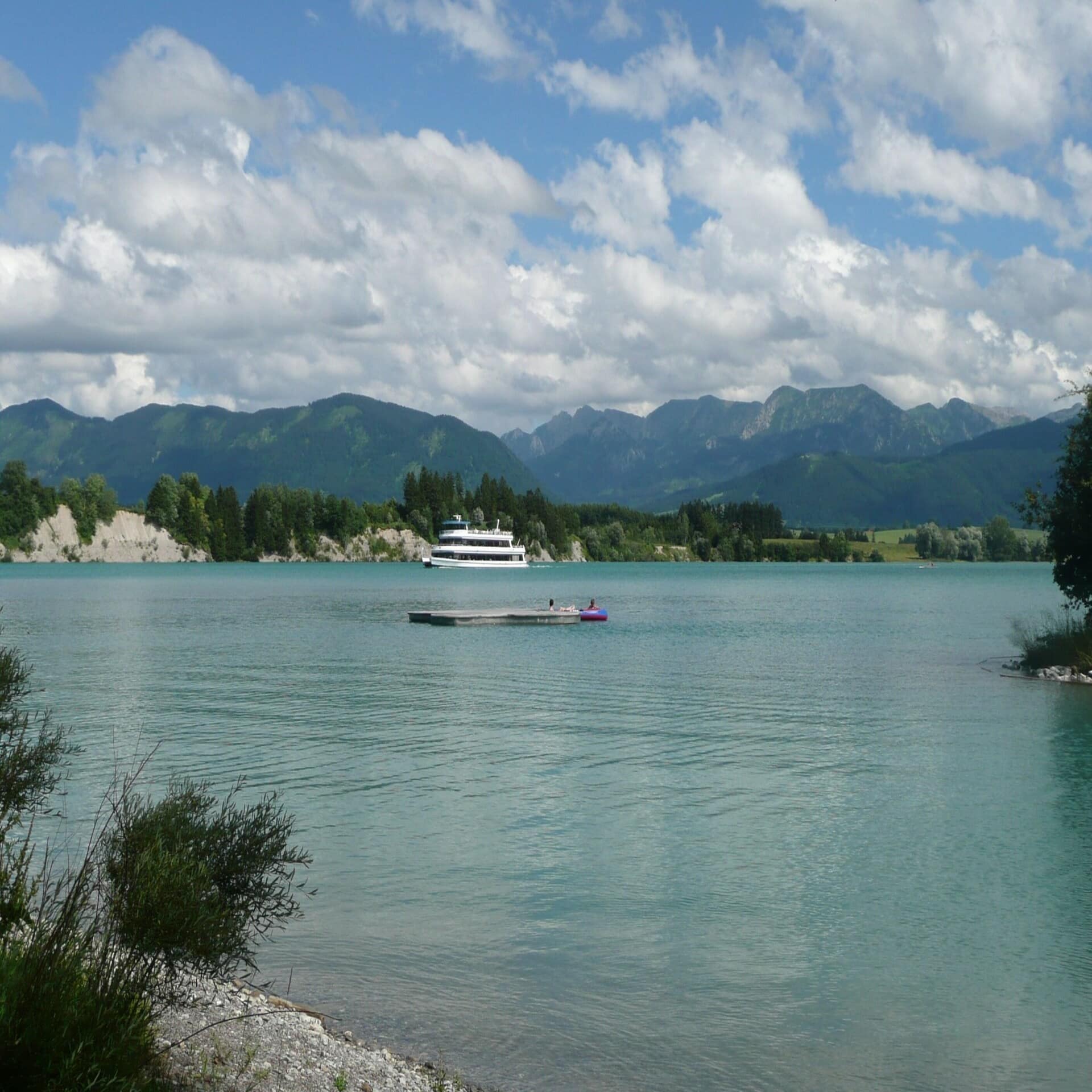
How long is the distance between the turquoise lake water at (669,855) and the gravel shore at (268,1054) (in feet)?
3.50

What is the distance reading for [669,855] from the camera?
75.1ft

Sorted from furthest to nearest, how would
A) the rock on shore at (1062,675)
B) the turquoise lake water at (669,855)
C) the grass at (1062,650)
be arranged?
the grass at (1062,650)
the rock on shore at (1062,675)
the turquoise lake water at (669,855)

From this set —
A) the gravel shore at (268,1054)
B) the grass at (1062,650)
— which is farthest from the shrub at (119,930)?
the grass at (1062,650)

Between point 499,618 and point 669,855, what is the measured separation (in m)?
73.9

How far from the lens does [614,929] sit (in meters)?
18.2

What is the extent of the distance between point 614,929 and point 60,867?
1028 centimetres

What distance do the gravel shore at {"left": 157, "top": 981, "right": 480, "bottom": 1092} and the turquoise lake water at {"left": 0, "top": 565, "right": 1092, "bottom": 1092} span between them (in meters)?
1.07

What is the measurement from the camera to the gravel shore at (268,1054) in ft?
34.6

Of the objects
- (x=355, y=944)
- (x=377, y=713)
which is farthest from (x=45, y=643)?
(x=355, y=944)

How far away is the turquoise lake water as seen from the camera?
46.0ft

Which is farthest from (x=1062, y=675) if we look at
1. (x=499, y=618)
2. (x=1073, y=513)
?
(x=499, y=618)

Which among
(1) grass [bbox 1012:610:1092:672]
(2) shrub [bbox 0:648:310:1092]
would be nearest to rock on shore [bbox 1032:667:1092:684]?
(1) grass [bbox 1012:610:1092:672]

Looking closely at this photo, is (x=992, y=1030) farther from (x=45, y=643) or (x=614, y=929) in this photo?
(x=45, y=643)

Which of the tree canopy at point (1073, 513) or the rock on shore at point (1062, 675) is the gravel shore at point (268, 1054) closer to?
the tree canopy at point (1073, 513)
